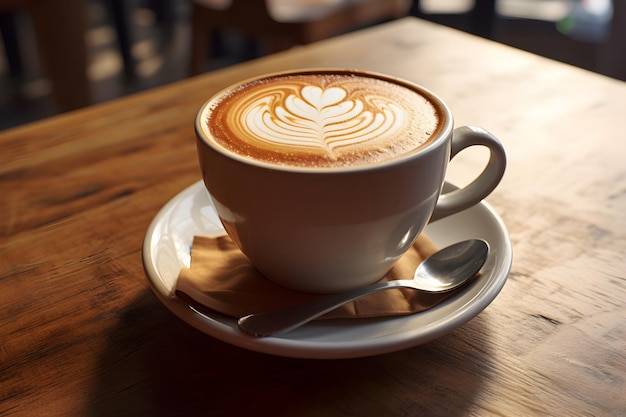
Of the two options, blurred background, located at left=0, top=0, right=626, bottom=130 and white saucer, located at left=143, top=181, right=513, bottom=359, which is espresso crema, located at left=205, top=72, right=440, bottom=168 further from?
blurred background, located at left=0, top=0, right=626, bottom=130

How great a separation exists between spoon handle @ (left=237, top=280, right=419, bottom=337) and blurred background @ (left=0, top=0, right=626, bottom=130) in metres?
1.83

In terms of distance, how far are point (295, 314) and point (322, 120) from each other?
0.16 meters

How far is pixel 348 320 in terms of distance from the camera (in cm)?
46

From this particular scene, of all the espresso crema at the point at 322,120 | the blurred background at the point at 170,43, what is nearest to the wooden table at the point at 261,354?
the espresso crema at the point at 322,120

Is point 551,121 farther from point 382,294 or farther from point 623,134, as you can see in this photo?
point 382,294

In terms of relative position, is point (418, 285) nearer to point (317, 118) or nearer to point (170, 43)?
point (317, 118)

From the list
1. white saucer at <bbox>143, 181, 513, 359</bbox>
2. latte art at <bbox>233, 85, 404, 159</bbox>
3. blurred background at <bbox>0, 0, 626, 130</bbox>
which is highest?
latte art at <bbox>233, 85, 404, 159</bbox>

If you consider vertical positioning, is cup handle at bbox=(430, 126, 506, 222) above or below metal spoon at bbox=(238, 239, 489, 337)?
above

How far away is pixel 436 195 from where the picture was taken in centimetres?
49

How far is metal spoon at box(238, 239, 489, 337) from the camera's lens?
1.42 ft

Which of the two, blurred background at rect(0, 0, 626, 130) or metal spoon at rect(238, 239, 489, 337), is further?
blurred background at rect(0, 0, 626, 130)

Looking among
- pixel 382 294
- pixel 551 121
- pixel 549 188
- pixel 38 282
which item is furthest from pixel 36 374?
pixel 551 121

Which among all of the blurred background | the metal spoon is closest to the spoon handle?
the metal spoon

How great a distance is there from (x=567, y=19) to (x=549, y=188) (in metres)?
2.32
